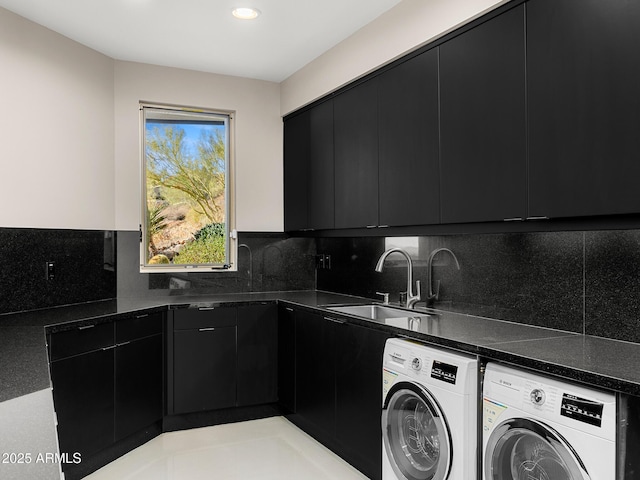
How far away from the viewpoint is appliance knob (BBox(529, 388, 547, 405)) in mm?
1887

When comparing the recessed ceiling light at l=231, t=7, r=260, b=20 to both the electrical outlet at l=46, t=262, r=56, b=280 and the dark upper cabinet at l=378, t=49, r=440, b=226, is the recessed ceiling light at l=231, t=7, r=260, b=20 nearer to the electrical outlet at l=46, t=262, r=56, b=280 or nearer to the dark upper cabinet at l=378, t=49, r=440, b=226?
the dark upper cabinet at l=378, t=49, r=440, b=226

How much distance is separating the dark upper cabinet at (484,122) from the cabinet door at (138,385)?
217 cm

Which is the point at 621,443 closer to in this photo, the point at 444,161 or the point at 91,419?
the point at 444,161

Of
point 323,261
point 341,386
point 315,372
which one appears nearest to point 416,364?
point 341,386

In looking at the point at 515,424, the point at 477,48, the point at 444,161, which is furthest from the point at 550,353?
the point at 477,48

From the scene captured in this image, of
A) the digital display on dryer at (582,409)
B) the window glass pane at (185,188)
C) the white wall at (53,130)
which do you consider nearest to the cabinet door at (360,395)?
the digital display on dryer at (582,409)

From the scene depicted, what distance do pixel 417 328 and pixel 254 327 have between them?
170 centimetres

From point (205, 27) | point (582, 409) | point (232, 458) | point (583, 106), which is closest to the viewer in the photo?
point (582, 409)

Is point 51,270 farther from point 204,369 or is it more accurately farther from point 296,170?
point 296,170

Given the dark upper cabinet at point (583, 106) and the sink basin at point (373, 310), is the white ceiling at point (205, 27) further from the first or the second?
the sink basin at point (373, 310)

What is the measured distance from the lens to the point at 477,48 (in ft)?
8.55

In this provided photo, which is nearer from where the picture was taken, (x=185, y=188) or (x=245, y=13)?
(x=245, y=13)

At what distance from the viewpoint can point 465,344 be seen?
7.50 ft

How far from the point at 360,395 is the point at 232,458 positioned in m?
1.00
